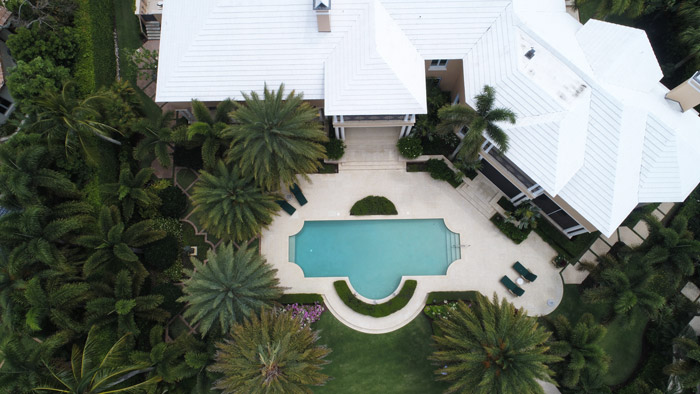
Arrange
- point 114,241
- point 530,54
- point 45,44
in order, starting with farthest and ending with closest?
point 45,44 < point 530,54 < point 114,241

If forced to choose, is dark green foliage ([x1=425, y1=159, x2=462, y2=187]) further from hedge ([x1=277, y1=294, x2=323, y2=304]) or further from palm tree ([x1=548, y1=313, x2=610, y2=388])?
hedge ([x1=277, y1=294, x2=323, y2=304])

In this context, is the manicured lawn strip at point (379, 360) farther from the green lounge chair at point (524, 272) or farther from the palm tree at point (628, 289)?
the palm tree at point (628, 289)

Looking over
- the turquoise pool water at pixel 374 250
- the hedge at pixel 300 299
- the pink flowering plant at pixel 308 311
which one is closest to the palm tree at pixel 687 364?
the turquoise pool water at pixel 374 250

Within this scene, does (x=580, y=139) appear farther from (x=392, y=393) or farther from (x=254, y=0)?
(x=254, y=0)

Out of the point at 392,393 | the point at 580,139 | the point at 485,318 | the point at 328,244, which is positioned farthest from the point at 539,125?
the point at 392,393

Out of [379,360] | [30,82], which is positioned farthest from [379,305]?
[30,82]

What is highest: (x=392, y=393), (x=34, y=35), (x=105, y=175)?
(x=34, y=35)

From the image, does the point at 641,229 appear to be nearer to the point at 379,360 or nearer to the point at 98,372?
the point at 379,360
